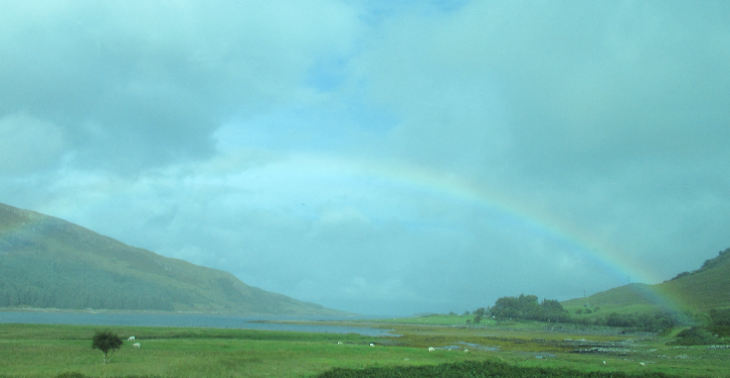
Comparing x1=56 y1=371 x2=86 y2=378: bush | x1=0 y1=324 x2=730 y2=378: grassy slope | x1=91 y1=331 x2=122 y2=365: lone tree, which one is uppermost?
x1=91 y1=331 x2=122 y2=365: lone tree

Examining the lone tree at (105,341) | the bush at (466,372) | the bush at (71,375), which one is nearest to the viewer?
the bush at (71,375)

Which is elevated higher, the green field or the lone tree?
the lone tree

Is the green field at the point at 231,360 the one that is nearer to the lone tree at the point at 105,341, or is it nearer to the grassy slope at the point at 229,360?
the grassy slope at the point at 229,360

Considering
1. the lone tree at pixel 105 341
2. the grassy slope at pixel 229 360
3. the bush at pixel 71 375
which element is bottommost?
the bush at pixel 71 375

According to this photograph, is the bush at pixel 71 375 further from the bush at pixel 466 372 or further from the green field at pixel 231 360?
the bush at pixel 466 372

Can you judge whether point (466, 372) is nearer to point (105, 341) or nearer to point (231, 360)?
point (231, 360)

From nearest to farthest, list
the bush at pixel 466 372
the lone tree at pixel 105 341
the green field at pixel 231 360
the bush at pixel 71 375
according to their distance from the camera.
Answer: the bush at pixel 71 375, the green field at pixel 231 360, the bush at pixel 466 372, the lone tree at pixel 105 341

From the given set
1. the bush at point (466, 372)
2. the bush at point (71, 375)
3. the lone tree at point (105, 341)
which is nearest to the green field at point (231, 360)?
the bush at point (71, 375)

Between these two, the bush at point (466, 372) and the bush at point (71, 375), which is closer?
the bush at point (71, 375)

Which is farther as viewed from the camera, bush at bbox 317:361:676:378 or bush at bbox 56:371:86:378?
bush at bbox 317:361:676:378

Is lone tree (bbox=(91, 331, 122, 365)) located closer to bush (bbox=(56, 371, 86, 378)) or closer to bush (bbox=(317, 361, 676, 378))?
bush (bbox=(56, 371, 86, 378))

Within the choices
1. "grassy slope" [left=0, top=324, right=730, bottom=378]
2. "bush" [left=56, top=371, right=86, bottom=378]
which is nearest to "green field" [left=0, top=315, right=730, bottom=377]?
"grassy slope" [left=0, top=324, right=730, bottom=378]

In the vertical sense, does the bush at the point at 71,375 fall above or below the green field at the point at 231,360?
below

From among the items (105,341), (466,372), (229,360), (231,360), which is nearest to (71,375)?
(105,341)
